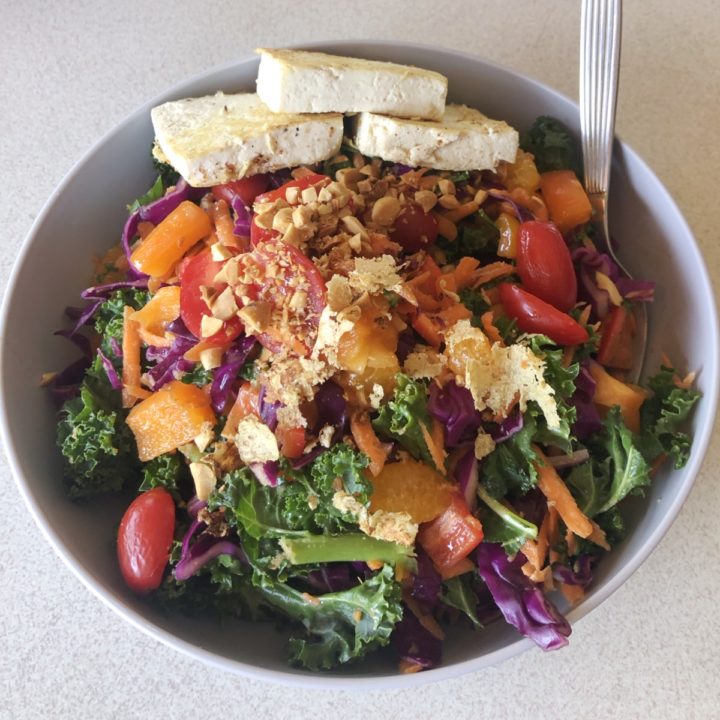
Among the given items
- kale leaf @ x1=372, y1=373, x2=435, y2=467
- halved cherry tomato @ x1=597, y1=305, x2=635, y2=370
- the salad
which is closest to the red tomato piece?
the salad

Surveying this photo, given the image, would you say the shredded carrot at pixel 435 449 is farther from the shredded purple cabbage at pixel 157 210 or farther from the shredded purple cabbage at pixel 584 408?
the shredded purple cabbage at pixel 157 210

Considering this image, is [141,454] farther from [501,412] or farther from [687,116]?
[687,116]

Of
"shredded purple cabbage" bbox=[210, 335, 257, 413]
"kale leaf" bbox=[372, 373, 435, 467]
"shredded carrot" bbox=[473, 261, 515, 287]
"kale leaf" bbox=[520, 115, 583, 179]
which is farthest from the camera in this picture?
"kale leaf" bbox=[520, 115, 583, 179]

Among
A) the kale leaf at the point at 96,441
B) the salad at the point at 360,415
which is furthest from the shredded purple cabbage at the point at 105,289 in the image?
the kale leaf at the point at 96,441

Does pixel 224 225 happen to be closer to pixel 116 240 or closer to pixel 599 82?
pixel 116 240

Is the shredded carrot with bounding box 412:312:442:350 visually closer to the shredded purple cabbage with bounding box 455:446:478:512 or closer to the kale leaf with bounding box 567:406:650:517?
the shredded purple cabbage with bounding box 455:446:478:512

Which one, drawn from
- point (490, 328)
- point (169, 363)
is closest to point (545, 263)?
point (490, 328)

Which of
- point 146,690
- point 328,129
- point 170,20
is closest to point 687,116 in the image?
point 328,129
